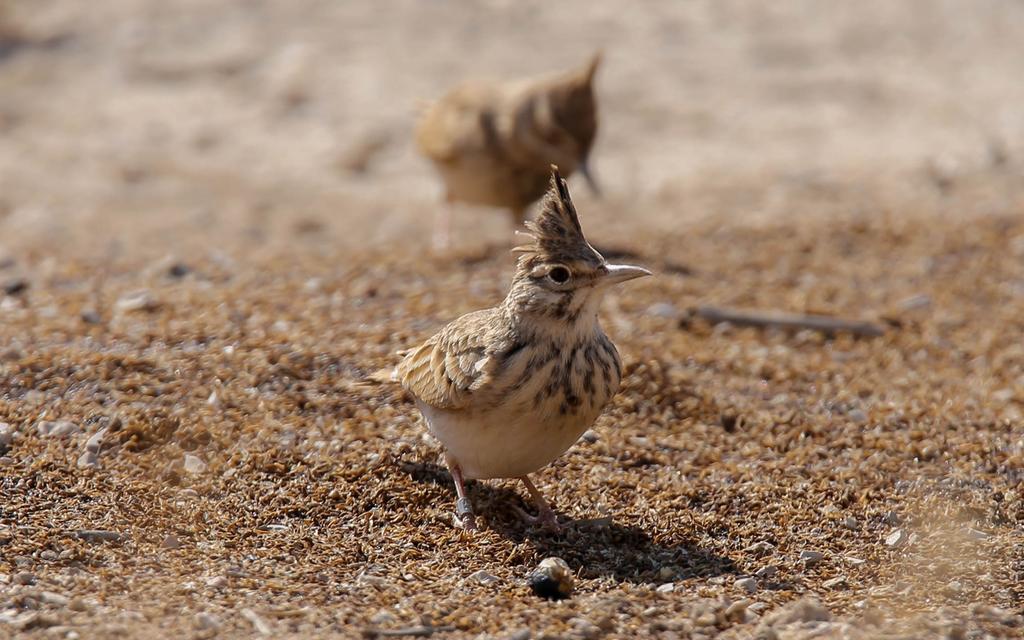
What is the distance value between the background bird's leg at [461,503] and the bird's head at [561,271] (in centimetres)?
69

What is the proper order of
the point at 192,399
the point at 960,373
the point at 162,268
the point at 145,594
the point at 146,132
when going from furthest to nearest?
the point at 146,132, the point at 162,268, the point at 960,373, the point at 192,399, the point at 145,594

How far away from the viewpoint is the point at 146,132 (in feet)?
41.4

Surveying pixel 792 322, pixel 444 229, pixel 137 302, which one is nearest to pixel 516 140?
pixel 444 229

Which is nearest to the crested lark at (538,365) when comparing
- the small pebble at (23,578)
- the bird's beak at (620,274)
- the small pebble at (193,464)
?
the bird's beak at (620,274)

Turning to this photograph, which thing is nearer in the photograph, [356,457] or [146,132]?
[356,457]

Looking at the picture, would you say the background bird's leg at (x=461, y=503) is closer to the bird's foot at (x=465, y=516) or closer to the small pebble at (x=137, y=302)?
the bird's foot at (x=465, y=516)

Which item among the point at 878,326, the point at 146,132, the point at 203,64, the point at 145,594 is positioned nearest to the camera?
the point at 145,594

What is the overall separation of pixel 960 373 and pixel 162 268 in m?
4.59

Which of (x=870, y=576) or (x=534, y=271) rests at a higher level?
(x=534, y=271)

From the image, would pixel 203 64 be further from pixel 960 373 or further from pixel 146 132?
pixel 960 373

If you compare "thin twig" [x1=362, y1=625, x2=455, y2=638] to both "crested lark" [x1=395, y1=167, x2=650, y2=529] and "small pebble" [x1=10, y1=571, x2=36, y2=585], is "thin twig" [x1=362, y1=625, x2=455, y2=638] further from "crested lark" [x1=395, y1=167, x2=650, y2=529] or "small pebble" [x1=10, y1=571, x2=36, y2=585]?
"small pebble" [x1=10, y1=571, x2=36, y2=585]

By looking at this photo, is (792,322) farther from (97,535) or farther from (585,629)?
(97,535)

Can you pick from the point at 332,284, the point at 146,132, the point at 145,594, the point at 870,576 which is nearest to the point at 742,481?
the point at 870,576

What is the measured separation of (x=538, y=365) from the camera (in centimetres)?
497
